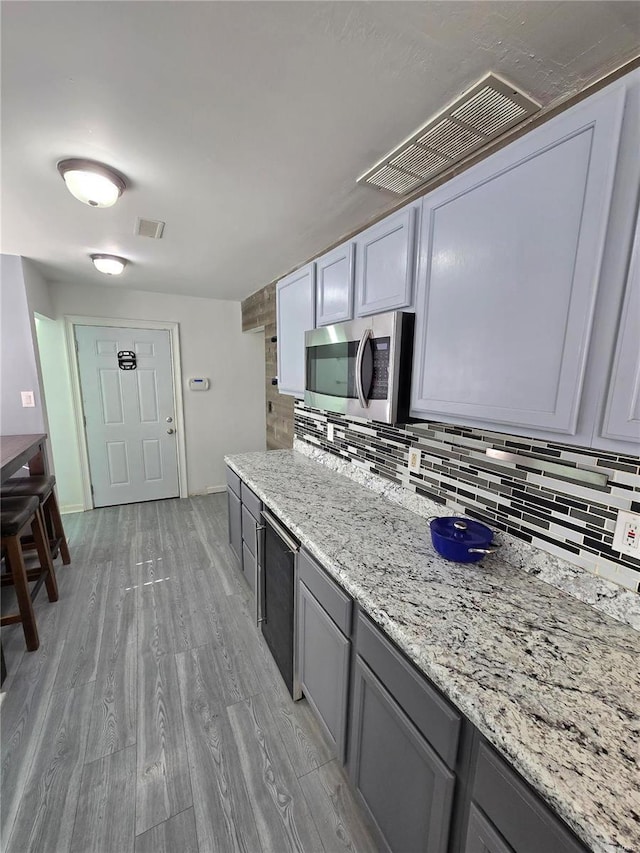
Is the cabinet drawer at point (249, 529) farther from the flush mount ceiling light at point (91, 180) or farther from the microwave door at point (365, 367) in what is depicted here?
the flush mount ceiling light at point (91, 180)

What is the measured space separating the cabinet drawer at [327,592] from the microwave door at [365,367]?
689 millimetres

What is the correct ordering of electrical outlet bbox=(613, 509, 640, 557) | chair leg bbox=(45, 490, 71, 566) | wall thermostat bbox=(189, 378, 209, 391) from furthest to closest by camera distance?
wall thermostat bbox=(189, 378, 209, 391)
chair leg bbox=(45, 490, 71, 566)
electrical outlet bbox=(613, 509, 640, 557)

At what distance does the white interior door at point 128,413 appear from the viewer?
353 cm

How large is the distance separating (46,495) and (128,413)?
1479 mm

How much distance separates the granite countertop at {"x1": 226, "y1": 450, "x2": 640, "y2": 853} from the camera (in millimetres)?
559

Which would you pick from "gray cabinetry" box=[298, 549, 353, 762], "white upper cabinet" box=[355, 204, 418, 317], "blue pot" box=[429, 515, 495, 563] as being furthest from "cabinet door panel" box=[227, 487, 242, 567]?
"white upper cabinet" box=[355, 204, 418, 317]

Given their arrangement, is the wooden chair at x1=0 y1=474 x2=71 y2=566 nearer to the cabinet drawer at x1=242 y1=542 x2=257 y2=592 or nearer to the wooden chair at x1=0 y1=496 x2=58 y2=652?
the wooden chair at x1=0 y1=496 x2=58 y2=652

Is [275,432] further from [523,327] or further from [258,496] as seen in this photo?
[523,327]

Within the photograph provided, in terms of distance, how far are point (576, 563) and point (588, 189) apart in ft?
3.35

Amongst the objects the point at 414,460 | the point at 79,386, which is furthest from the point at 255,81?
the point at 79,386

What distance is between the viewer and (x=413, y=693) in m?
0.86

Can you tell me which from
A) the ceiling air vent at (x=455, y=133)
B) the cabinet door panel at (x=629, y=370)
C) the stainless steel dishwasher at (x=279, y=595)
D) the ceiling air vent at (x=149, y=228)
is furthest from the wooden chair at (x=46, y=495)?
the cabinet door panel at (x=629, y=370)

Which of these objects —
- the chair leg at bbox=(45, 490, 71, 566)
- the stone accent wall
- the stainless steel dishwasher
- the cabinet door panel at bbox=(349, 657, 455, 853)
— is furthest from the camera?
the stone accent wall

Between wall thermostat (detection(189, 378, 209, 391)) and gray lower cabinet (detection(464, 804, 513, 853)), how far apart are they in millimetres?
3939
